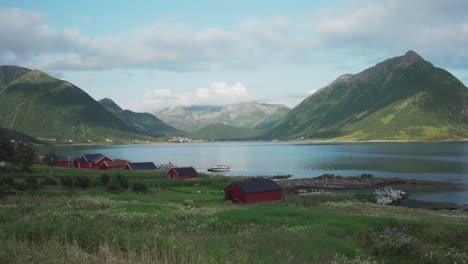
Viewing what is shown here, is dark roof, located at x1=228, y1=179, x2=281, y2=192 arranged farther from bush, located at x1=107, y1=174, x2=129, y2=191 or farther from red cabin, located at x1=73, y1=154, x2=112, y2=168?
red cabin, located at x1=73, y1=154, x2=112, y2=168

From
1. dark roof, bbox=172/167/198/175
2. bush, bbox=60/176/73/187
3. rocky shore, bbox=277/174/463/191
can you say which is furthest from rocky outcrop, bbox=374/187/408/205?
bush, bbox=60/176/73/187

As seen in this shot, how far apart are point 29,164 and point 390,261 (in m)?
88.0

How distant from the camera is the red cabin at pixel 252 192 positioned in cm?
6062

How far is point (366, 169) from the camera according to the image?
134m

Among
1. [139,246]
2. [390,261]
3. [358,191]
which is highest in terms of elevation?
[139,246]

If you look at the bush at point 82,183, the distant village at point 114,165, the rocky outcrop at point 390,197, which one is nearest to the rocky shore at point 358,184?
the rocky outcrop at point 390,197

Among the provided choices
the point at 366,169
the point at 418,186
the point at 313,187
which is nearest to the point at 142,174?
the point at 313,187

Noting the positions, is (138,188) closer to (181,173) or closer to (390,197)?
(181,173)

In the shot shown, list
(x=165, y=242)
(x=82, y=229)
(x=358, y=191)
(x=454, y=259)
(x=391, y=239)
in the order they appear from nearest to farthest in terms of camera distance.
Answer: (x=165, y=242), (x=82, y=229), (x=454, y=259), (x=391, y=239), (x=358, y=191)

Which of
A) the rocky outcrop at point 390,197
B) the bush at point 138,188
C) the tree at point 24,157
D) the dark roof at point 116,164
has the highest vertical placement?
the tree at point 24,157

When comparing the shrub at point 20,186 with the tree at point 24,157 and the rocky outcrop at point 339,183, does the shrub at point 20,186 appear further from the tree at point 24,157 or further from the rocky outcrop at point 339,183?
the rocky outcrop at point 339,183

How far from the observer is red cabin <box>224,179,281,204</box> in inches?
2387

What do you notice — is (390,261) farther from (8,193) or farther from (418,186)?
(418,186)

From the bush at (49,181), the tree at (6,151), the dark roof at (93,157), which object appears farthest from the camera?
the dark roof at (93,157)
